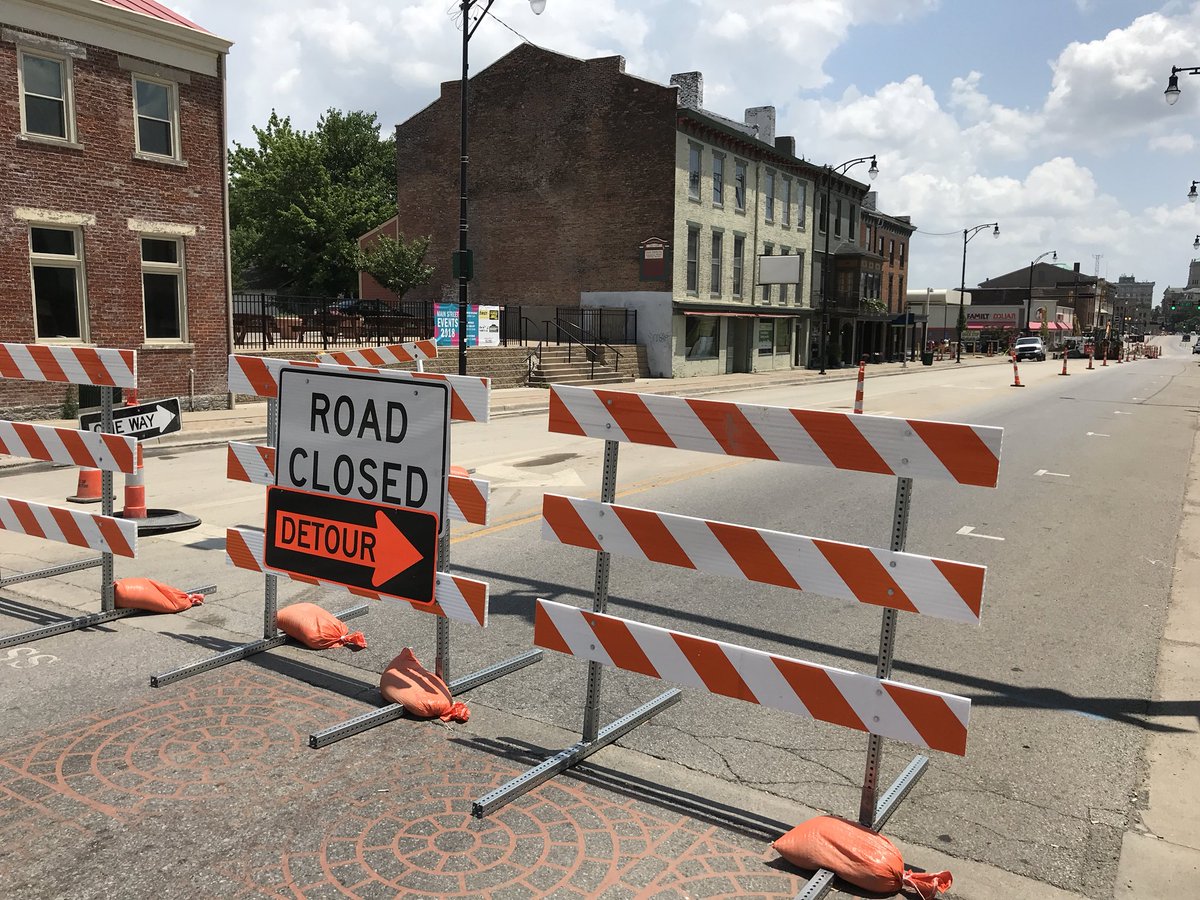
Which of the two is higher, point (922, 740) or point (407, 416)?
point (407, 416)

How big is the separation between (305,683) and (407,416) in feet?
5.69

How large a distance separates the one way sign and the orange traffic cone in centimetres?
207

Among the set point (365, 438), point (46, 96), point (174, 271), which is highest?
point (46, 96)

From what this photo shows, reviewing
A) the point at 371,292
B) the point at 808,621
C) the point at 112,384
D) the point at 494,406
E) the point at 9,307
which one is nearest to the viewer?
the point at 112,384

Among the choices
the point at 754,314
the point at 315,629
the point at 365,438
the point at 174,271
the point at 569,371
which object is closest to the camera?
the point at 365,438

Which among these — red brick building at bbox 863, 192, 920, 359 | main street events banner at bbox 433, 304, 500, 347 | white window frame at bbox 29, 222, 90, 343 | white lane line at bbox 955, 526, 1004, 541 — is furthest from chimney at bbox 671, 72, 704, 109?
white lane line at bbox 955, 526, 1004, 541

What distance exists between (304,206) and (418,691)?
53.3 meters

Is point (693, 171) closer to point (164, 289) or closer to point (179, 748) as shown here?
point (164, 289)

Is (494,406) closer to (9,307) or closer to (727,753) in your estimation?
(9,307)

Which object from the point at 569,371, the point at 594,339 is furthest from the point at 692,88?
the point at 569,371

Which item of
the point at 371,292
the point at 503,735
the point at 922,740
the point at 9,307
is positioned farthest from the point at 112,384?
the point at 371,292

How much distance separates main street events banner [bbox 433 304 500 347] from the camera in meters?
27.5

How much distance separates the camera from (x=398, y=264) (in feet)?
125

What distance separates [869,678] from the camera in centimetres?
369
